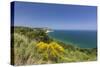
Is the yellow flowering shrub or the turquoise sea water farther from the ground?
the turquoise sea water

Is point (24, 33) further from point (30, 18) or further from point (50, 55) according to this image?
point (50, 55)

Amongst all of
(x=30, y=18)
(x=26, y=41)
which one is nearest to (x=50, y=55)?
(x=26, y=41)

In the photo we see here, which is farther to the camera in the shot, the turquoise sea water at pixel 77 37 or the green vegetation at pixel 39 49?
the turquoise sea water at pixel 77 37

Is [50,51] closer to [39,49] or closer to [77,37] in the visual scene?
[39,49]

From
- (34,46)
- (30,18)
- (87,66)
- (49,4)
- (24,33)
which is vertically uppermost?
(49,4)

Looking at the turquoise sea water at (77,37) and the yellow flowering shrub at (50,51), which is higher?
the turquoise sea water at (77,37)

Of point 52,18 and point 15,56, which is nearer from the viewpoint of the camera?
point 15,56
